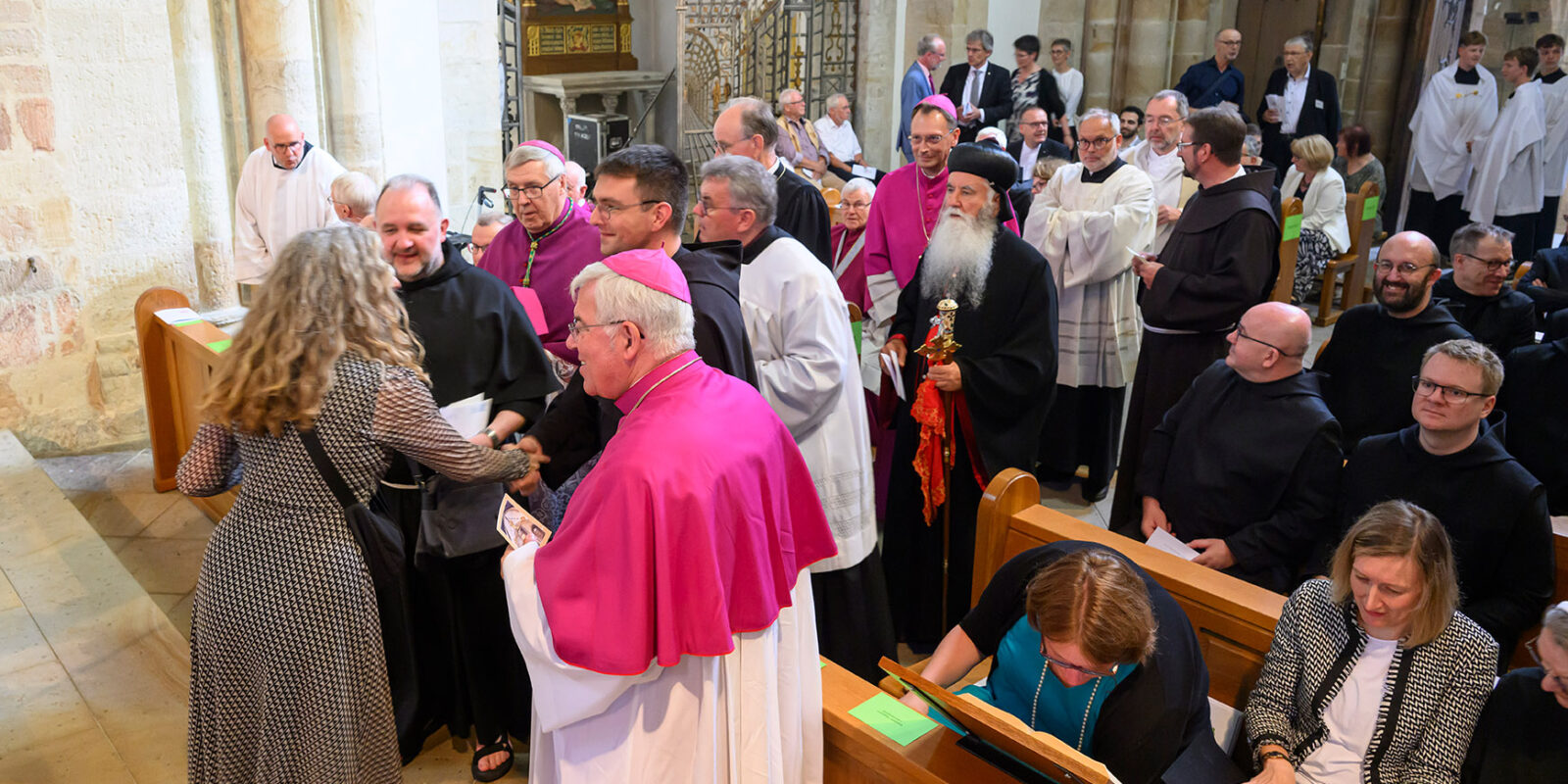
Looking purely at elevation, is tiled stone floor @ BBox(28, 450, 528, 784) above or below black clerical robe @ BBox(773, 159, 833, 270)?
below

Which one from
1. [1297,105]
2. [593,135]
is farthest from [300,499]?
[1297,105]

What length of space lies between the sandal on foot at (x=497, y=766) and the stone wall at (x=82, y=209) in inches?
141

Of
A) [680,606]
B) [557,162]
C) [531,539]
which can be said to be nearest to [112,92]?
[557,162]

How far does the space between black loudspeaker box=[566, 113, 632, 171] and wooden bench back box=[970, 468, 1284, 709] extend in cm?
914

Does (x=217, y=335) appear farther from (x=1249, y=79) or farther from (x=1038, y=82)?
(x=1249, y=79)

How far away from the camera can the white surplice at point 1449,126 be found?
32.7 ft

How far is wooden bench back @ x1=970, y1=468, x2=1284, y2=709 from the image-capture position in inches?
117

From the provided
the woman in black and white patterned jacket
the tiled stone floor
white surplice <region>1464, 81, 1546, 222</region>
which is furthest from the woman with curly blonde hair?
white surplice <region>1464, 81, 1546, 222</region>

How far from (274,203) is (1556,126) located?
970cm

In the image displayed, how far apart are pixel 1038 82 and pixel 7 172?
25.9 feet

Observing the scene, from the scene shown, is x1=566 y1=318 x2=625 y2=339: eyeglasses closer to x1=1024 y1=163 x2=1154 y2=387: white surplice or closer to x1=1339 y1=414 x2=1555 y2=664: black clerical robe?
x1=1339 y1=414 x2=1555 y2=664: black clerical robe

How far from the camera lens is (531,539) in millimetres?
2512

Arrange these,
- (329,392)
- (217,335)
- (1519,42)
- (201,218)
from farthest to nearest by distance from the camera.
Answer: (1519,42), (201,218), (217,335), (329,392)

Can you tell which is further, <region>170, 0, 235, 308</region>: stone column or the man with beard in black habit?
<region>170, 0, 235, 308</region>: stone column
